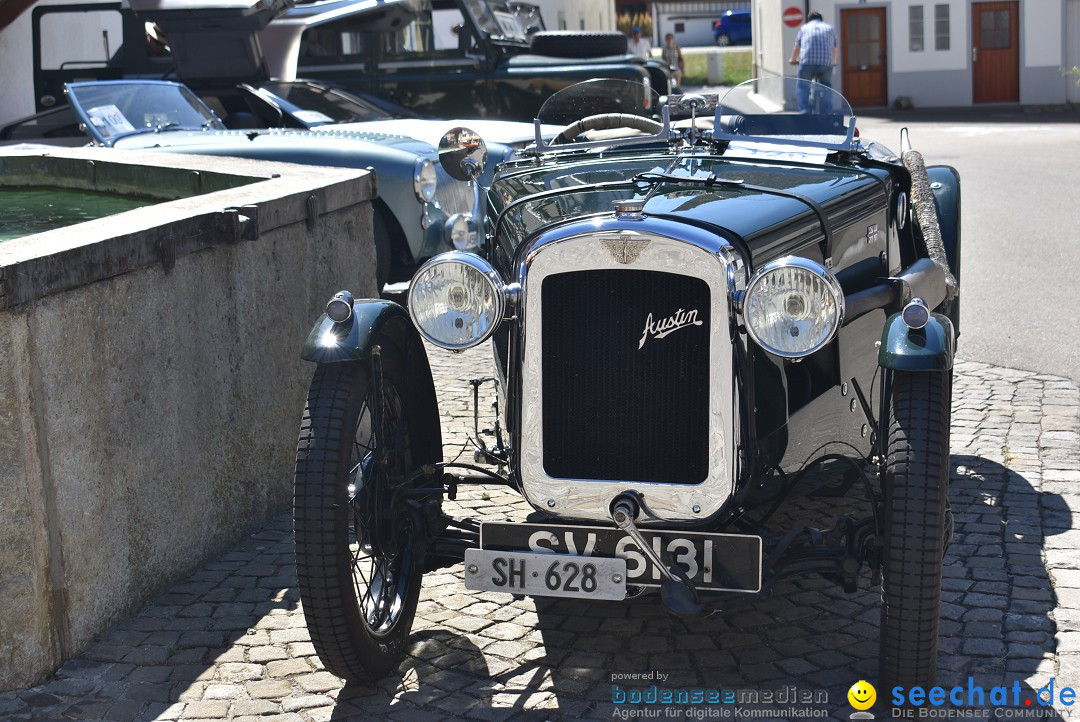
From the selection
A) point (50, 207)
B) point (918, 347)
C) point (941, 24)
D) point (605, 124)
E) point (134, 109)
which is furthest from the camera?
point (941, 24)

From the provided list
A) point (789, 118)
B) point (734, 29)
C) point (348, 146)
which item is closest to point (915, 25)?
point (348, 146)

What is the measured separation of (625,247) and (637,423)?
0.47 m

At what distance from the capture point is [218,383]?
463 centimetres

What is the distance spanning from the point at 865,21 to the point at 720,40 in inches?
1088

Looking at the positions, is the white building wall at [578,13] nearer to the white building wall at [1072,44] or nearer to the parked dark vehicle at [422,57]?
the white building wall at [1072,44]

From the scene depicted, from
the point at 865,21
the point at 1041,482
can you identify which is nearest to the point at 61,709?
the point at 1041,482

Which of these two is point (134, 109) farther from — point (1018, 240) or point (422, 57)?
point (1018, 240)

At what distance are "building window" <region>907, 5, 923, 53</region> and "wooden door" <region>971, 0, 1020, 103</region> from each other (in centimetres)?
103

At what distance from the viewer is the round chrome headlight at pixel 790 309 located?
3273mm

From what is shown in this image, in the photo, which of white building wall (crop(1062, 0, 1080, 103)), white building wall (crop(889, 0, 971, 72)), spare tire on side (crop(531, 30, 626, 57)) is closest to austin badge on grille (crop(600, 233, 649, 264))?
spare tire on side (crop(531, 30, 626, 57))

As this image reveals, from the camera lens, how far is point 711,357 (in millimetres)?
3418

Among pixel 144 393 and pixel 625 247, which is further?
pixel 144 393

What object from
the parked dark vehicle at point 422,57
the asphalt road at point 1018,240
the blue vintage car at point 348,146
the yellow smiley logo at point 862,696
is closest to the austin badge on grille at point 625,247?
the yellow smiley logo at point 862,696

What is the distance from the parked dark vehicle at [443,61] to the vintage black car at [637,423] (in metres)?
7.64
